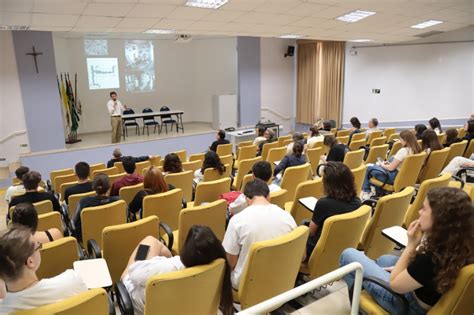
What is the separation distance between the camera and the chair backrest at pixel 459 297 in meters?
1.67

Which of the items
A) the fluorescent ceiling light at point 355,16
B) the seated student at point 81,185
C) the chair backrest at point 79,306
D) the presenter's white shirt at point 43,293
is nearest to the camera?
the chair backrest at point 79,306

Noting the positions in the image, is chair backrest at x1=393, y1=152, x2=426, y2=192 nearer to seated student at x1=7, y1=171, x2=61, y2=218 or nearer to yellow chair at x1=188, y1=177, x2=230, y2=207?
yellow chair at x1=188, y1=177, x2=230, y2=207

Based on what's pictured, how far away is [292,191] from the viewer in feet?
14.8

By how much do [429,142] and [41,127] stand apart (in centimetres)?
875

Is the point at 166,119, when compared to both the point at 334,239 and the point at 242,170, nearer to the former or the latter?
the point at 242,170

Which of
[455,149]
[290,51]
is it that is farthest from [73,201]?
[290,51]

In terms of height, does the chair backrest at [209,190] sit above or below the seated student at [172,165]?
below

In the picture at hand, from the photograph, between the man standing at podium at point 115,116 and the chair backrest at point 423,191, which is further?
the man standing at podium at point 115,116

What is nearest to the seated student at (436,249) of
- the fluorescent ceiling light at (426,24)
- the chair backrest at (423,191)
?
the chair backrest at (423,191)

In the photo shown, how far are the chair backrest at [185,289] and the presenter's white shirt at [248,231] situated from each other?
368 millimetres

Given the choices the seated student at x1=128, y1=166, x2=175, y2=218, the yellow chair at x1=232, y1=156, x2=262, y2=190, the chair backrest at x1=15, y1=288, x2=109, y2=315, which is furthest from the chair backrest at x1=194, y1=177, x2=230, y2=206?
the chair backrest at x1=15, y1=288, x2=109, y2=315

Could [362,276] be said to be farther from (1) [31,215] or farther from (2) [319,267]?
(1) [31,215]

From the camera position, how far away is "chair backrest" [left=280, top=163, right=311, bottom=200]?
4.30 meters

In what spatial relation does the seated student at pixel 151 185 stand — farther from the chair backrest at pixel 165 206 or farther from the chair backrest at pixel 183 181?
the chair backrest at pixel 183 181
